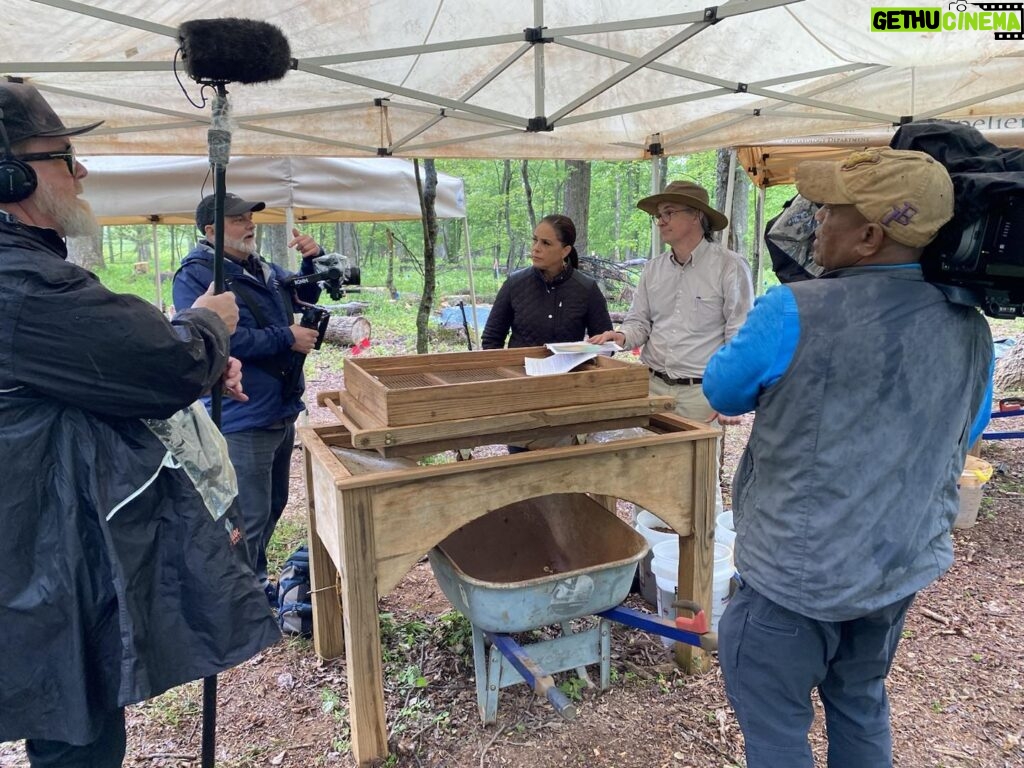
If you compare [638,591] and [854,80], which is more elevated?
[854,80]

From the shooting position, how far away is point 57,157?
158cm

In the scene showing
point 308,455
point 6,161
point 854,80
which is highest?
point 854,80

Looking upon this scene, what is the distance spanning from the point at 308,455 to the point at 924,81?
4243mm

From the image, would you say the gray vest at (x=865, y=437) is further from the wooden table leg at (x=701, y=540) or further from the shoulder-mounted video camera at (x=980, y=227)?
→ the wooden table leg at (x=701, y=540)

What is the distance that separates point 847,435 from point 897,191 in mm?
536

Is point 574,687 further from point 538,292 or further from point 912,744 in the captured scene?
point 538,292

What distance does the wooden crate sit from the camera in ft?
6.84

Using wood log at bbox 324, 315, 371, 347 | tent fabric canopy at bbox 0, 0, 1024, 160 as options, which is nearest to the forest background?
wood log at bbox 324, 315, 371, 347

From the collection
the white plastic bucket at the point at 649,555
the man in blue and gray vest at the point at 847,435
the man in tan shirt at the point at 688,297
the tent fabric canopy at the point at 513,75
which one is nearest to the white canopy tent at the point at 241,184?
the tent fabric canopy at the point at 513,75

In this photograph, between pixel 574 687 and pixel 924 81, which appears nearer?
pixel 574 687

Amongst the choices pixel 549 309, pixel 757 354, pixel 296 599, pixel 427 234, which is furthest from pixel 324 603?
pixel 427 234

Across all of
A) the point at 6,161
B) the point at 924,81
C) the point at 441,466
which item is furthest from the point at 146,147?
the point at 924,81

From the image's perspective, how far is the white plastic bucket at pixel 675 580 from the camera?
2.99 meters

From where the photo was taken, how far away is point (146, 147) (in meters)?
4.32
